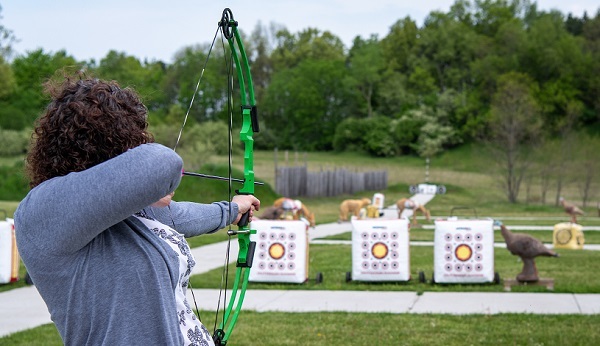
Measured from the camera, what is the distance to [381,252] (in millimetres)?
10695

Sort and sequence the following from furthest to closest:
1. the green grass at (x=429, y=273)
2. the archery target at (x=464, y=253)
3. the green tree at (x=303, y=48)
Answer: the green tree at (x=303, y=48)
the archery target at (x=464, y=253)
the green grass at (x=429, y=273)

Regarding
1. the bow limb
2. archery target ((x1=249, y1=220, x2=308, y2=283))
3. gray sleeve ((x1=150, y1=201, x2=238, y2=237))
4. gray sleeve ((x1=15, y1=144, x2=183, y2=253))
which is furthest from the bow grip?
archery target ((x1=249, y1=220, x2=308, y2=283))

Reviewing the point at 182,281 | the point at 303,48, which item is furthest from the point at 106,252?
the point at 303,48

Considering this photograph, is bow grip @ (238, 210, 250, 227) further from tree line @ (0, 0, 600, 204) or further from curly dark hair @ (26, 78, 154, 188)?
tree line @ (0, 0, 600, 204)

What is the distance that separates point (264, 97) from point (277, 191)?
38.0 m

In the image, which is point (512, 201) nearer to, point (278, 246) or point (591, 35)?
point (278, 246)

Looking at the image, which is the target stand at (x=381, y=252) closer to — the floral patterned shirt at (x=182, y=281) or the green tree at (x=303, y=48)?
the floral patterned shirt at (x=182, y=281)

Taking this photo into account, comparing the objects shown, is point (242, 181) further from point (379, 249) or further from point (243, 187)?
point (379, 249)

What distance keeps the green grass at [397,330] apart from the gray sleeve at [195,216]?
4.13 m

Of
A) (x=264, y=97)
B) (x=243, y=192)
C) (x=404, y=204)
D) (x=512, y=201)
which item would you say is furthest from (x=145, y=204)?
(x=264, y=97)

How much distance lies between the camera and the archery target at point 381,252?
10.6 m

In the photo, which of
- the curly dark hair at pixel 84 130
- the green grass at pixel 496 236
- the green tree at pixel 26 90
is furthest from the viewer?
the green tree at pixel 26 90

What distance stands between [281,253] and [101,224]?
8678 mm

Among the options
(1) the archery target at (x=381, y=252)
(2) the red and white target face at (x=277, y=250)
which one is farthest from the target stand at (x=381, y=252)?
(2) the red and white target face at (x=277, y=250)
